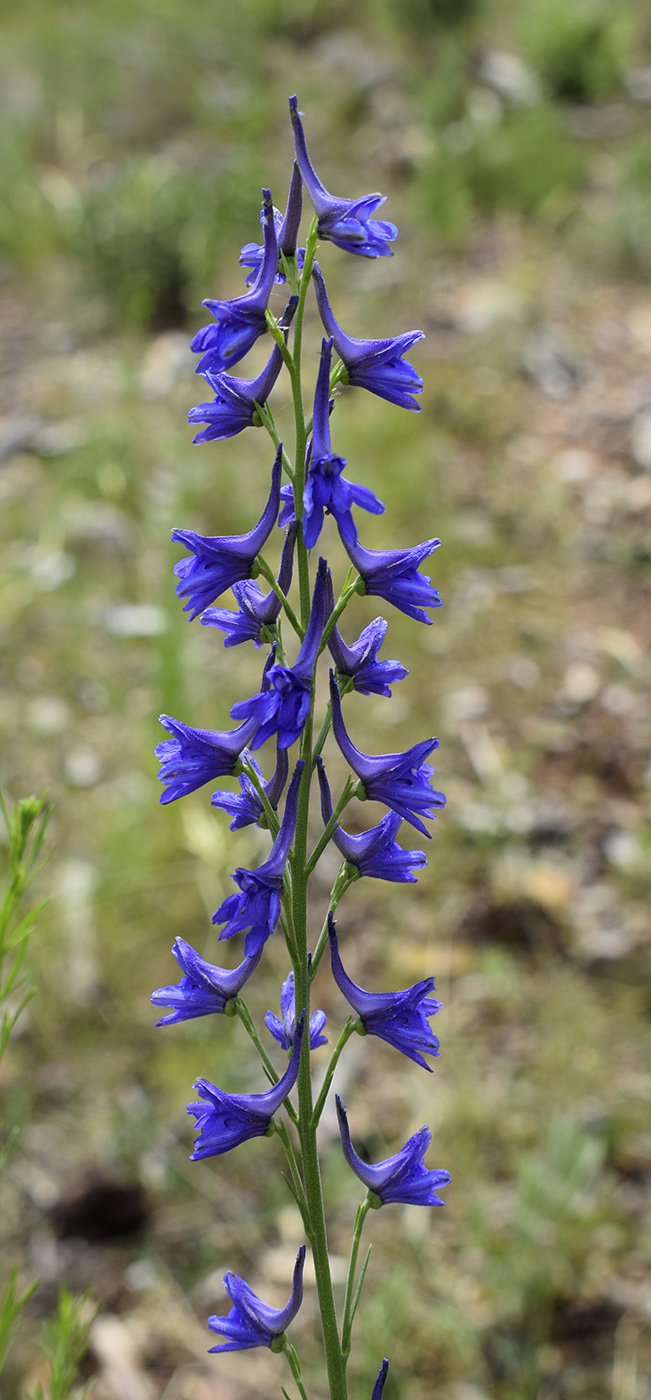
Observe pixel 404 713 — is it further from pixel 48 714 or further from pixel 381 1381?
pixel 381 1381

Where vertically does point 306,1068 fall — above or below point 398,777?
below

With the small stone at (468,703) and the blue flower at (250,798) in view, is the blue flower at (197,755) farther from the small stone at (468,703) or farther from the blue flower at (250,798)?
the small stone at (468,703)

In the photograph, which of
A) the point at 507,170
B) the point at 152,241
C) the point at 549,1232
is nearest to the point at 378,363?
the point at 549,1232

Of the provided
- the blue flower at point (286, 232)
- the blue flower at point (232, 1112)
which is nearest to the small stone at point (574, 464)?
the blue flower at point (286, 232)

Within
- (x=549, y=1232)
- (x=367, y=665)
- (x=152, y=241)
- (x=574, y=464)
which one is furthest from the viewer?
(x=152, y=241)

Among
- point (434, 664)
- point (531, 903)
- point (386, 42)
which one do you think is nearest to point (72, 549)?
point (434, 664)

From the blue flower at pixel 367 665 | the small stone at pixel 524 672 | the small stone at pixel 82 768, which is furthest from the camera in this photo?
the small stone at pixel 524 672

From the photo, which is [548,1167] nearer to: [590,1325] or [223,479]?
[590,1325]
